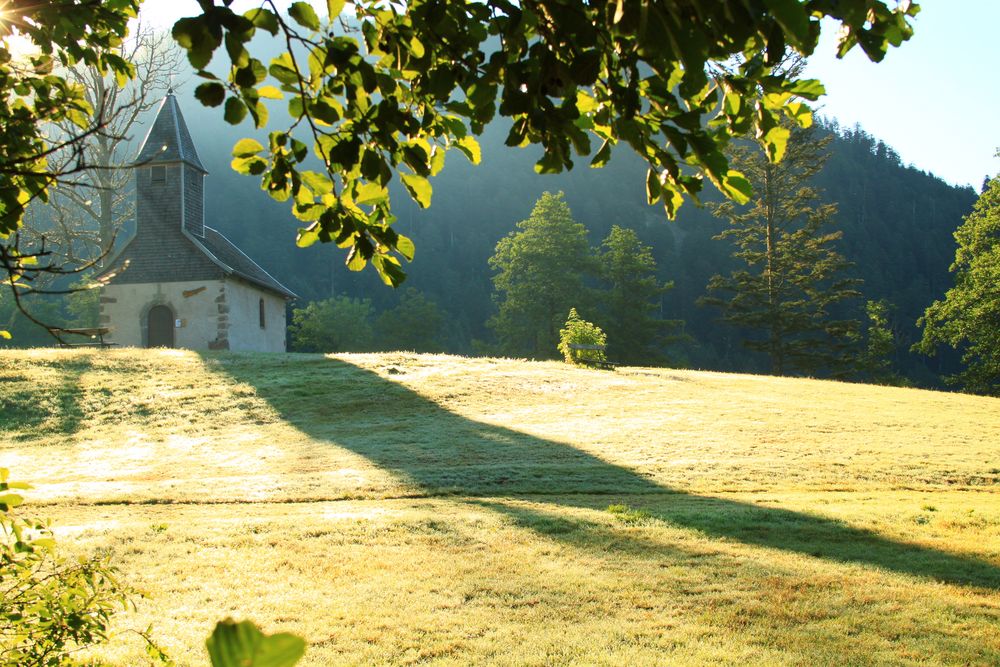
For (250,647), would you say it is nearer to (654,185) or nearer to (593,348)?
(654,185)

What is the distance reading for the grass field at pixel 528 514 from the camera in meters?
5.16

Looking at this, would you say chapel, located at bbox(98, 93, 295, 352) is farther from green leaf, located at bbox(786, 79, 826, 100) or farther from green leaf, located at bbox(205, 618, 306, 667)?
green leaf, located at bbox(205, 618, 306, 667)

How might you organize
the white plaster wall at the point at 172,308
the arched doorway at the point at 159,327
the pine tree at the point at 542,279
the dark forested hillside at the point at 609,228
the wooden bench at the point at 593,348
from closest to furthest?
the wooden bench at the point at 593,348 < the white plaster wall at the point at 172,308 < the arched doorway at the point at 159,327 < the pine tree at the point at 542,279 < the dark forested hillside at the point at 609,228

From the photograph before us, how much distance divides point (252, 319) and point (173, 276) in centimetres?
349

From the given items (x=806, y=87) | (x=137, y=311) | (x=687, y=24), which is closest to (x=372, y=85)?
(x=687, y=24)

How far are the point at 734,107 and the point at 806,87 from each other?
0.79 feet

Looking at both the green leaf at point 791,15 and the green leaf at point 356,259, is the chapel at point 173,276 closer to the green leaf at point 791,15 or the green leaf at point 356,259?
the green leaf at point 356,259

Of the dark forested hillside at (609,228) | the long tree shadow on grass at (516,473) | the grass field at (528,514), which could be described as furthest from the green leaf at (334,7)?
the dark forested hillside at (609,228)

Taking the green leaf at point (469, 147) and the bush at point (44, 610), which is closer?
the green leaf at point (469, 147)

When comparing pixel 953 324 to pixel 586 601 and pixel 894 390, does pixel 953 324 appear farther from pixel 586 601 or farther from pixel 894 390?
pixel 586 601

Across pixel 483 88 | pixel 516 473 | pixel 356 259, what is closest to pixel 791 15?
pixel 483 88

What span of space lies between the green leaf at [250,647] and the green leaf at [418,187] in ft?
6.83

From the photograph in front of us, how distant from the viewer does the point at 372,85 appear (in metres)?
2.31

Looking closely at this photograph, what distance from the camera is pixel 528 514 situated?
27.7 ft
